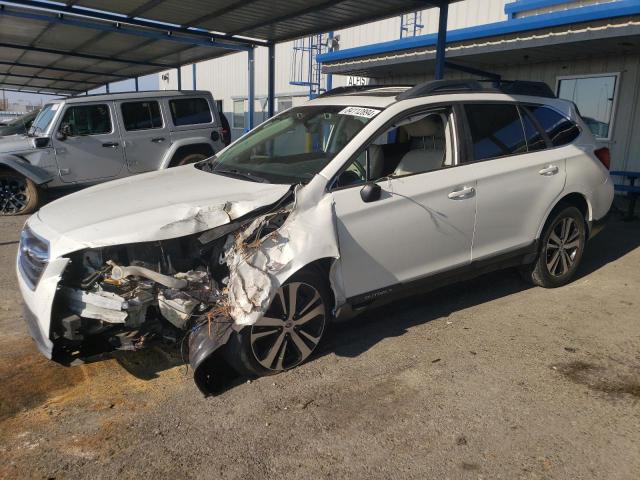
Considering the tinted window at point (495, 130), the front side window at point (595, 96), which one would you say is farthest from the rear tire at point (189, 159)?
the front side window at point (595, 96)

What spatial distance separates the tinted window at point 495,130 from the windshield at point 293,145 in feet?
3.13

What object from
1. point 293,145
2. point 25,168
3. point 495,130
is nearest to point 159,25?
point 25,168

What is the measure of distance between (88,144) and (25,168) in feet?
3.34

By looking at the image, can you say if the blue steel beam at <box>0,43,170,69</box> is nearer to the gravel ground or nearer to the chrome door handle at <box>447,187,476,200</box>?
the gravel ground

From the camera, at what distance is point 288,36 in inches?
412

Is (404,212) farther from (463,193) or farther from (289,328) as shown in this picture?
(289,328)

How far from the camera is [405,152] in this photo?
181 inches

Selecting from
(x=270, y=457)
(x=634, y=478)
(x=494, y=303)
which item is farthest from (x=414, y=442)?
(x=494, y=303)

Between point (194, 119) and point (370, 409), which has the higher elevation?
point (194, 119)

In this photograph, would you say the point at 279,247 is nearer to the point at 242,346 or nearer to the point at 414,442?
the point at 242,346

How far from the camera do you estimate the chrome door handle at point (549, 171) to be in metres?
4.73

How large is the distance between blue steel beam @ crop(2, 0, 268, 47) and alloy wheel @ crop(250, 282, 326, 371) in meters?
7.93

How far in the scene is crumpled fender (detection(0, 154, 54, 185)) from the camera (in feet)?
27.0

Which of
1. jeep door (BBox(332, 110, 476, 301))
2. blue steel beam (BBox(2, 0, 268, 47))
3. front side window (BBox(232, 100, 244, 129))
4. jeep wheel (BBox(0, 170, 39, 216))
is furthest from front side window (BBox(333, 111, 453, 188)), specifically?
front side window (BBox(232, 100, 244, 129))
